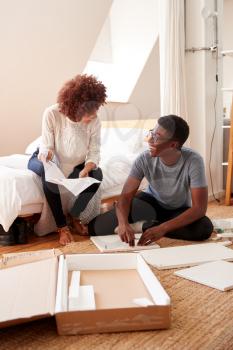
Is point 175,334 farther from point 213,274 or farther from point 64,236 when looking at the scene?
point 64,236

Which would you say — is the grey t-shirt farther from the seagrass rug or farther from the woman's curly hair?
the seagrass rug

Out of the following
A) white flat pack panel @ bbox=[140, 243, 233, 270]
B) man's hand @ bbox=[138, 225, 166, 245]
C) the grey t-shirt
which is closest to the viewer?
white flat pack panel @ bbox=[140, 243, 233, 270]

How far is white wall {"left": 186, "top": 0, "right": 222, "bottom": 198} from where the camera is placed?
3.00 m

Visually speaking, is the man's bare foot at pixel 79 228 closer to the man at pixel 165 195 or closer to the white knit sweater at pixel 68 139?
the man at pixel 165 195

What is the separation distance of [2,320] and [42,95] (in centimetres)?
259

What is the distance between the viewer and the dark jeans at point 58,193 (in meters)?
2.24

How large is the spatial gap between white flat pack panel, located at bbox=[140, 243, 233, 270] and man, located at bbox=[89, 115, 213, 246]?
10 centimetres

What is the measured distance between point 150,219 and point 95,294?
91cm

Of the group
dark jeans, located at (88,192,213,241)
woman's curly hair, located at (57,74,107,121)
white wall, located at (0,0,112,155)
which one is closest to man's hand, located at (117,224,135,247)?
dark jeans, located at (88,192,213,241)

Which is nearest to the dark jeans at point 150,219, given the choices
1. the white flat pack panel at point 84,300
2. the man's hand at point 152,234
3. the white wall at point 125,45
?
the man's hand at point 152,234

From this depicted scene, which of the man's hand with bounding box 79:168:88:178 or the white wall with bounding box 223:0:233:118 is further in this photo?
the white wall with bounding box 223:0:233:118

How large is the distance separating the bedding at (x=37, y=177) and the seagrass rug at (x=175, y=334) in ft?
3.29

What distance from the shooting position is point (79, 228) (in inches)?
92.5

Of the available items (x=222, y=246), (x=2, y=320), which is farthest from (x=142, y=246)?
(x=2, y=320)
